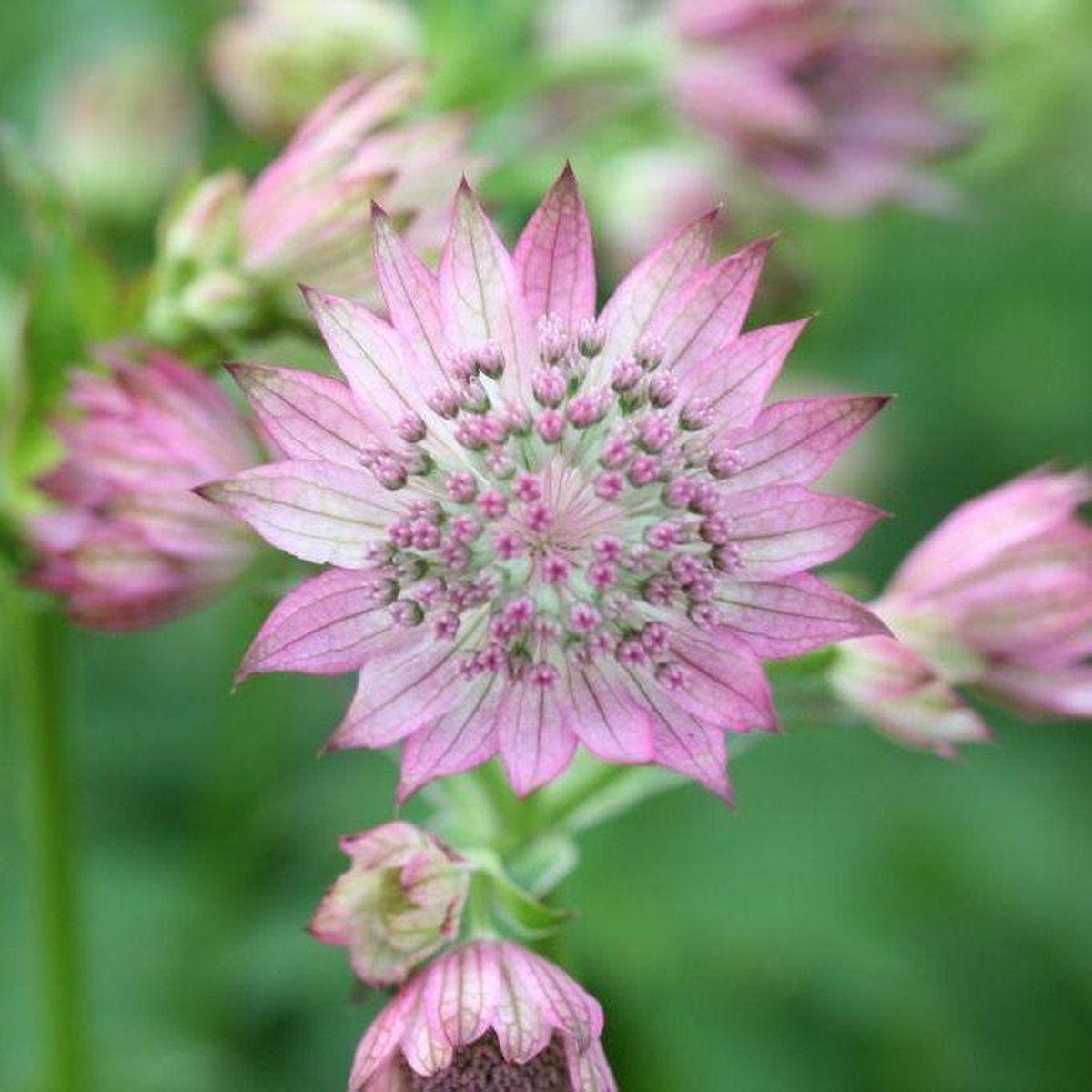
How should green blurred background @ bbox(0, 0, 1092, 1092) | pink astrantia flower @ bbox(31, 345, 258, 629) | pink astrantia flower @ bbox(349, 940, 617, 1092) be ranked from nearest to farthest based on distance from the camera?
pink astrantia flower @ bbox(349, 940, 617, 1092), pink astrantia flower @ bbox(31, 345, 258, 629), green blurred background @ bbox(0, 0, 1092, 1092)

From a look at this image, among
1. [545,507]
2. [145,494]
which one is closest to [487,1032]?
[545,507]

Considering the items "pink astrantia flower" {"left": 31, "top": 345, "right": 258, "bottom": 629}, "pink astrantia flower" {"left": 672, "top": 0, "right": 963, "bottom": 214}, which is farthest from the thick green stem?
"pink astrantia flower" {"left": 672, "top": 0, "right": 963, "bottom": 214}

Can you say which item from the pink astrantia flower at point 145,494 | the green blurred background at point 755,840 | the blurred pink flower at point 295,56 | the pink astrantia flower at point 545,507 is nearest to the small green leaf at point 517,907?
the pink astrantia flower at point 545,507

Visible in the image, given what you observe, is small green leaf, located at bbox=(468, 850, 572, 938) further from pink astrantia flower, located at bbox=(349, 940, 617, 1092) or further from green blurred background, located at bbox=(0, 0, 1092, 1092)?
green blurred background, located at bbox=(0, 0, 1092, 1092)

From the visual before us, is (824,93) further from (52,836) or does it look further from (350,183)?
(52,836)

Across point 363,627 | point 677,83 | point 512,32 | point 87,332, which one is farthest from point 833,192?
point 363,627

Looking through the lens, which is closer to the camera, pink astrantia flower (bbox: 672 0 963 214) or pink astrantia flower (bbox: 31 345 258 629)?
pink astrantia flower (bbox: 31 345 258 629)

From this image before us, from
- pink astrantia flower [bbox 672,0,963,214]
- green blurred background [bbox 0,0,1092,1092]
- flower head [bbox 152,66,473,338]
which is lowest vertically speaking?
green blurred background [bbox 0,0,1092,1092]
